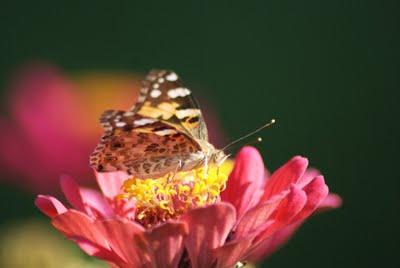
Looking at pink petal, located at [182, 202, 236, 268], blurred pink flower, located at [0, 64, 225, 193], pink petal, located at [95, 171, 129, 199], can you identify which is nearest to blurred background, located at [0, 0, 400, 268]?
blurred pink flower, located at [0, 64, 225, 193]

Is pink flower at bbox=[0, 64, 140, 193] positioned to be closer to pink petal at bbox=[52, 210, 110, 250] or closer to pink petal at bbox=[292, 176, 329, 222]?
pink petal at bbox=[52, 210, 110, 250]

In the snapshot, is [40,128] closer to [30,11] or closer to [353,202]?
[353,202]

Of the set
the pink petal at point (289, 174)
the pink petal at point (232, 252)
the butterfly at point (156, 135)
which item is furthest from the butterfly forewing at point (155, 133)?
the pink petal at point (232, 252)

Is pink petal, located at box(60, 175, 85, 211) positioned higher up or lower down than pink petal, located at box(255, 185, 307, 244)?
higher up

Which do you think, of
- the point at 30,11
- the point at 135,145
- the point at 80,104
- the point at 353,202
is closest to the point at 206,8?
the point at 30,11

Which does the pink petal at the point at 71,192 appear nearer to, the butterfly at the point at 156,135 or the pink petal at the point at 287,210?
the butterfly at the point at 156,135

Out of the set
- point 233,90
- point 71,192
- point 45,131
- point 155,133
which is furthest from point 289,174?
point 233,90

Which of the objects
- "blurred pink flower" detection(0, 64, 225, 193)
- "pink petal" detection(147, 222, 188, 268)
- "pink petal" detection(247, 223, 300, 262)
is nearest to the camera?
"pink petal" detection(147, 222, 188, 268)
